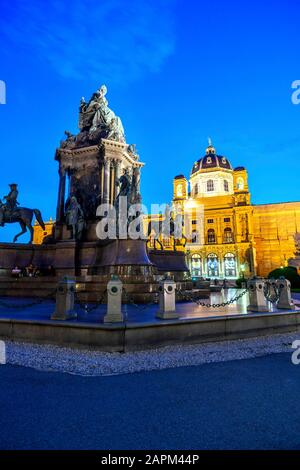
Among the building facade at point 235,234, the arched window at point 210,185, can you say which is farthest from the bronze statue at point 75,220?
the arched window at point 210,185

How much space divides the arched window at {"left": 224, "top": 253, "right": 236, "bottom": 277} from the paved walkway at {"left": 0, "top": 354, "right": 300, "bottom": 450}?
71806mm

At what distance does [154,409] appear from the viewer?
3334 mm

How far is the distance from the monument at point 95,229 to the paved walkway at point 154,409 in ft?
21.9

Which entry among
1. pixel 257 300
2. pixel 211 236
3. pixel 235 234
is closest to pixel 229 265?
pixel 235 234

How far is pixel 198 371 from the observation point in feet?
15.9

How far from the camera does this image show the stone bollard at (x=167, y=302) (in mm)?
6930

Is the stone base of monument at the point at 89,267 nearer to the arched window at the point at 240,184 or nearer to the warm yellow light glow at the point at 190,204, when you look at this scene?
the warm yellow light glow at the point at 190,204

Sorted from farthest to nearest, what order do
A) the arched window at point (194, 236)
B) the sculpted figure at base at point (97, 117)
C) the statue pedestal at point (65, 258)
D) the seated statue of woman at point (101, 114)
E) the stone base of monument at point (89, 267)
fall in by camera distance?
the arched window at point (194, 236)
the seated statue of woman at point (101, 114)
the sculpted figure at base at point (97, 117)
the statue pedestal at point (65, 258)
the stone base of monument at point (89, 267)

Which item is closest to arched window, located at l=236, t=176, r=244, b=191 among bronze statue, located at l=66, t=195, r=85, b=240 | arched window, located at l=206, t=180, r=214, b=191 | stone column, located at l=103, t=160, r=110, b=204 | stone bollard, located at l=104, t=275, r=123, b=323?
arched window, located at l=206, t=180, r=214, b=191

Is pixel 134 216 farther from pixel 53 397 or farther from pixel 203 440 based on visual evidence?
pixel 203 440

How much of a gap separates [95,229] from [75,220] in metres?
1.25

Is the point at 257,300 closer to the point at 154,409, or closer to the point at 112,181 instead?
the point at 154,409
